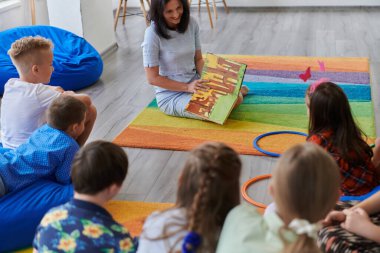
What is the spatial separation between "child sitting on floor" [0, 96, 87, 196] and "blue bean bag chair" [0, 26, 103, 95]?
166 cm

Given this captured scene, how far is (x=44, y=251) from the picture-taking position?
5.20ft

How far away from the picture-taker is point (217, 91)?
134 inches

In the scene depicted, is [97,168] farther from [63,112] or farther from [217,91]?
[217,91]

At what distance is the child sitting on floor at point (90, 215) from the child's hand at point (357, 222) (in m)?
0.72

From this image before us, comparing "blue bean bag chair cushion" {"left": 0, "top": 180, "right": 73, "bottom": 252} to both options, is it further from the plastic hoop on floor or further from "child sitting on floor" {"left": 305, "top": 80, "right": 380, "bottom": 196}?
"child sitting on floor" {"left": 305, "top": 80, "right": 380, "bottom": 196}

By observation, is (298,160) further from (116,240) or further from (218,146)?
(116,240)

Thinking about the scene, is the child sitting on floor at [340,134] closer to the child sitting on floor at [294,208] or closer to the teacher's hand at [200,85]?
the child sitting on floor at [294,208]

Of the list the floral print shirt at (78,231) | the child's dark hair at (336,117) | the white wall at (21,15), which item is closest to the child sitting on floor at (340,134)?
the child's dark hair at (336,117)

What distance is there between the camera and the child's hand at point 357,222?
1802mm

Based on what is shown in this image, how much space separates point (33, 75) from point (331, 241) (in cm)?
162

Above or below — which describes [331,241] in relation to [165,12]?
below

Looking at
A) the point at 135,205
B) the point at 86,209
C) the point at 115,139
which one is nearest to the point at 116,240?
the point at 86,209

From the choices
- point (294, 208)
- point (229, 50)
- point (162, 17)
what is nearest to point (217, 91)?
point (162, 17)

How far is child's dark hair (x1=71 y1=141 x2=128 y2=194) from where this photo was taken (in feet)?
5.30
